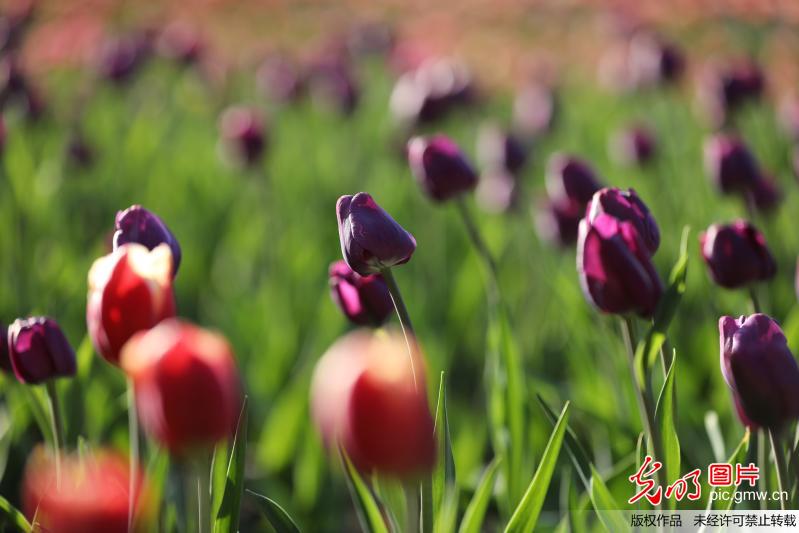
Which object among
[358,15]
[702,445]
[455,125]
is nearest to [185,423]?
[702,445]

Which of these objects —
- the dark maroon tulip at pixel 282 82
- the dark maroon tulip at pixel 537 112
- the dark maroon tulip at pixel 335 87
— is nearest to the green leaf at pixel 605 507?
the dark maroon tulip at pixel 537 112

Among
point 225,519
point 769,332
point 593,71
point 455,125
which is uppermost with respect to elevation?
point 769,332

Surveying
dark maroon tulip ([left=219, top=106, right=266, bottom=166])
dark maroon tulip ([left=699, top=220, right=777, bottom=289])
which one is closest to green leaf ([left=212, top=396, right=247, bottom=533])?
dark maroon tulip ([left=699, top=220, right=777, bottom=289])

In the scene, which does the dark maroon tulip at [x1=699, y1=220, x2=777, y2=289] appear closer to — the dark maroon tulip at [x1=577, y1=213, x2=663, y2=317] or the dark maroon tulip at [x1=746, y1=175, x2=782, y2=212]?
the dark maroon tulip at [x1=577, y1=213, x2=663, y2=317]

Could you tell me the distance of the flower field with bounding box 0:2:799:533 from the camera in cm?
65

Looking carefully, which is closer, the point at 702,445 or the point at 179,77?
the point at 702,445

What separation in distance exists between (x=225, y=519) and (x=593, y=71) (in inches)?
206

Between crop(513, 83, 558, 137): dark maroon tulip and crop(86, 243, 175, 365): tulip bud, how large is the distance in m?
2.01

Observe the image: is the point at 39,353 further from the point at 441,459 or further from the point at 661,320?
the point at 661,320

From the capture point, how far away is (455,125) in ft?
10.9

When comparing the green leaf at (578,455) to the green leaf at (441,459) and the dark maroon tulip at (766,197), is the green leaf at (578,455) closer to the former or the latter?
the green leaf at (441,459)

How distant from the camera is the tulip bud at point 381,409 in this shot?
46 centimetres

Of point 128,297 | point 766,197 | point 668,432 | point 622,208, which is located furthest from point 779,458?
point 766,197

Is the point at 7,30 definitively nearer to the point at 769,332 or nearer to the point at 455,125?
the point at 455,125
